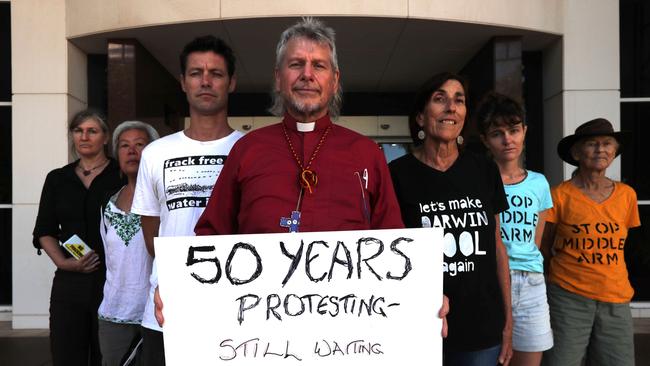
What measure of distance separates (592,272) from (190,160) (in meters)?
2.38

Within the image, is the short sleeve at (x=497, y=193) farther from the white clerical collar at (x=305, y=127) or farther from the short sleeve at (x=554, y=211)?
the white clerical collar at (x=305, y=127)

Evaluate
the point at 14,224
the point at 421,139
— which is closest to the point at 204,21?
the point at 14,224

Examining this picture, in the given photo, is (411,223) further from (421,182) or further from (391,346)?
(391,346)

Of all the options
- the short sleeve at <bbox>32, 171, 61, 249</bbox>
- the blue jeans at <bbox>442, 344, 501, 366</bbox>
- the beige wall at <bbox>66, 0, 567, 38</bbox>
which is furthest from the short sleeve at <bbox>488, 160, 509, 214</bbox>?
the beige wall at <bbox>66, 0, 567, 38</bbox>

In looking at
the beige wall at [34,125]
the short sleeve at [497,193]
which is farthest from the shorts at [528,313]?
the beige wall at [34,125]

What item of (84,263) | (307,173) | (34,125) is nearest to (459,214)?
(307,173)

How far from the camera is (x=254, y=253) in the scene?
5.86 ft

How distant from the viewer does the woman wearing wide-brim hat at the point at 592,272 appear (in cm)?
312

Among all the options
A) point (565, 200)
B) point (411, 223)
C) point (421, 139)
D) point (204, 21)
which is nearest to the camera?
point (411, 223)

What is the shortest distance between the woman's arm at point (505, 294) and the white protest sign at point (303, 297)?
2.72ft

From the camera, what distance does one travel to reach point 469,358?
7.71 ft

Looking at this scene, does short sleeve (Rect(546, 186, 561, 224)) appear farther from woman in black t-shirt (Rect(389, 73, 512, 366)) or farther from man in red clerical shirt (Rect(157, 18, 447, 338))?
man in red clerical shirt (Rect(157, 18, 447, 338))

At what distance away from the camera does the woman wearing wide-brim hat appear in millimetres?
Result: 3119

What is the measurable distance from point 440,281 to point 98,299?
92.2 inches
